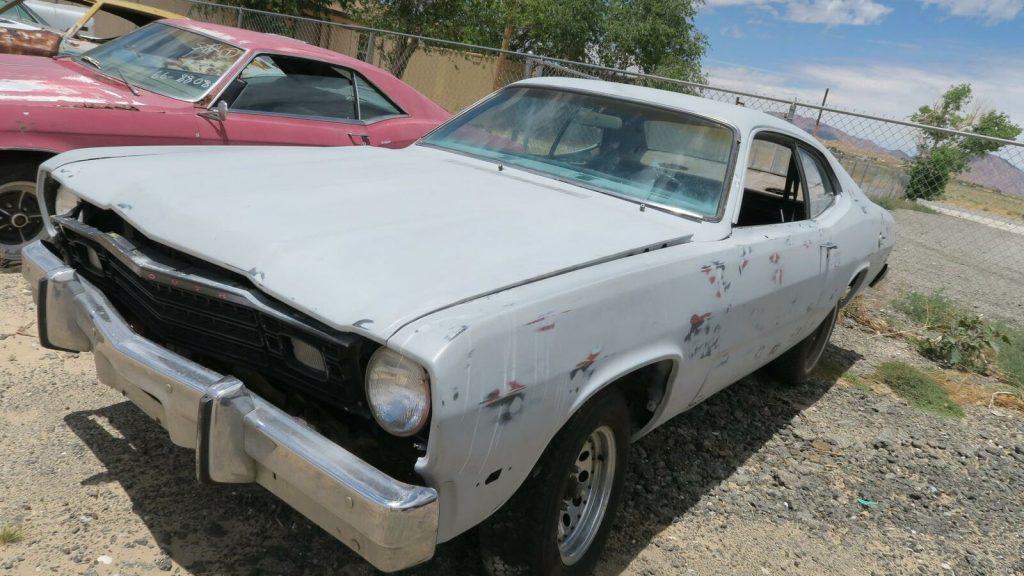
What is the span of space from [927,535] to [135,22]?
812 centimetres

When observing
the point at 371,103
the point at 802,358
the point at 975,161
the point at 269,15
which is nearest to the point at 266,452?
the point at 802,358

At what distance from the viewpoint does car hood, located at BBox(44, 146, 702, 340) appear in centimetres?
199

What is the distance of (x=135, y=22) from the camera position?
786 cm

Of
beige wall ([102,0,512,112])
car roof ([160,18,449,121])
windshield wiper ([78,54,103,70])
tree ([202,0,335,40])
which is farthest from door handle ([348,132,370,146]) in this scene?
beige wall ([102,0,512,112])

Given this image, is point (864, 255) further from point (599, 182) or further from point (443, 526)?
point (443, 526)

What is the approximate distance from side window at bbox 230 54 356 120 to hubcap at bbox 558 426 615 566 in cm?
354

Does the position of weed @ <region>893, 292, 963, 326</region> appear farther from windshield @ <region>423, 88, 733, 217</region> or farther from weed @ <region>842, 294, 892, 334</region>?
windshield @ <region>423, 88, 733, 217</region>

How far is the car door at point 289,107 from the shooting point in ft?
16.0

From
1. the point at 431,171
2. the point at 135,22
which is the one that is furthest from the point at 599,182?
the point at 135,22

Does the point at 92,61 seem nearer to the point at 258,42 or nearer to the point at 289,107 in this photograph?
the point at 258,42

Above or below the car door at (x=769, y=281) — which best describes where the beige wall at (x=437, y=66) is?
above

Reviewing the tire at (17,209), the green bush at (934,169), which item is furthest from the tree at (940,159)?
the tire at (17,209)

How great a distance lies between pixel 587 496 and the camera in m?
2.61

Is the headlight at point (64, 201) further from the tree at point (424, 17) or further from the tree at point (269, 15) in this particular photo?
the tree at point (424, 17)
